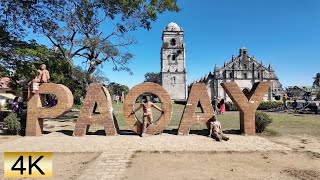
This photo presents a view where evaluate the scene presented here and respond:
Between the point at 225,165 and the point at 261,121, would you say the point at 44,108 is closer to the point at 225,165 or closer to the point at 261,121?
the point at 225,165

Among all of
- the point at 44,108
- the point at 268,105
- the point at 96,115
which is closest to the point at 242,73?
the point at 268,105

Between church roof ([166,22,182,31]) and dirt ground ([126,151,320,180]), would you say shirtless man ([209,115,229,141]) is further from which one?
church roof ([166,22,182,31])

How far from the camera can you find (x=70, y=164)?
6652 mm

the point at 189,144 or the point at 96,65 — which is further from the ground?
the point at 96,65

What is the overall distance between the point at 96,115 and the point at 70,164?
3.90m

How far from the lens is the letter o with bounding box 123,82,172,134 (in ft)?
33.9

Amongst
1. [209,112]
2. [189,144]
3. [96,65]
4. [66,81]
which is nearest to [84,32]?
[96,65]

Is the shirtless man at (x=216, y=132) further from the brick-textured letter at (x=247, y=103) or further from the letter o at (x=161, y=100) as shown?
the letter o at (x=161, y=100)

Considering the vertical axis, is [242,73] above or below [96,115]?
above

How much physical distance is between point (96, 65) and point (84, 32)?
9.13 feet

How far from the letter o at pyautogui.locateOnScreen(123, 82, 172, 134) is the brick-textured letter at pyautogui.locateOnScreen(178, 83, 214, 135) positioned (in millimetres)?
631

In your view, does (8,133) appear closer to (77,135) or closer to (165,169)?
(77,135)

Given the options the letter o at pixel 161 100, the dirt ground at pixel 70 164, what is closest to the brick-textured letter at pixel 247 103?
the letter o at pixel 161 100

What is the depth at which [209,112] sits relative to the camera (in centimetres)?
1052
